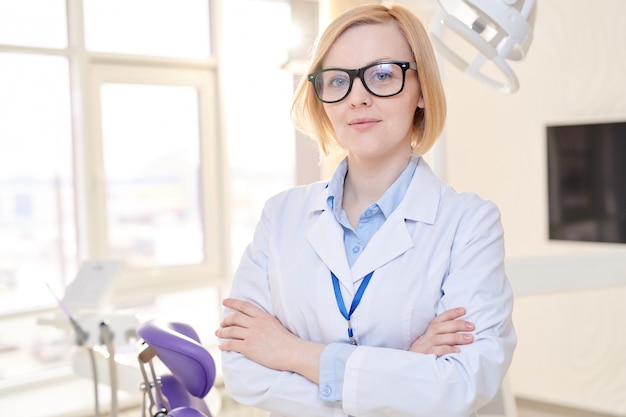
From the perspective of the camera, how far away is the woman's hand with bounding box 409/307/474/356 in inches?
46.1

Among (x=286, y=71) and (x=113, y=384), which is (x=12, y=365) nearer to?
(x=113, y=384)

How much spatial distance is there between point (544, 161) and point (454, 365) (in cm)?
302

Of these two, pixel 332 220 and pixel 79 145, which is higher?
pixel 79 145

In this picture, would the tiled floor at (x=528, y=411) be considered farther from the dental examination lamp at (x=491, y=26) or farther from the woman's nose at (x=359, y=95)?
the woman's nose at (x=359, y=95)

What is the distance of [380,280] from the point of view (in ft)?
4.10

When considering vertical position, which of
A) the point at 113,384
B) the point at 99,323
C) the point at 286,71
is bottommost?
the point at 113,384

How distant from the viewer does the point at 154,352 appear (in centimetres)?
135

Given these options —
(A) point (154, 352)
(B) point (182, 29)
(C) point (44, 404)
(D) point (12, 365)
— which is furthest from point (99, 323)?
(B) point (182, 29)

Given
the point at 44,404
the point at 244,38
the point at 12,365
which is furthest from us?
the point at 244,38

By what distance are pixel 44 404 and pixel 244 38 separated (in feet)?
7.19

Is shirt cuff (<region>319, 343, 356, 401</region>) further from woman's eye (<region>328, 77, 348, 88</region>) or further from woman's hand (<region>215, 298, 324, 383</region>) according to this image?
woman's eye (<region>328, 77, 348, 88</region>)

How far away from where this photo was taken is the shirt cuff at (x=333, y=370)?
1192 mm

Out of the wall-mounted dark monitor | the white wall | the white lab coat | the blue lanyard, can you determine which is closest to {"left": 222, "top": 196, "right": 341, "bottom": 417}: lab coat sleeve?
the white lab coat

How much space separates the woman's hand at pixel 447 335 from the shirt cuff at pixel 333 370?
0.13m
